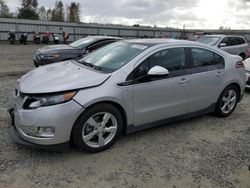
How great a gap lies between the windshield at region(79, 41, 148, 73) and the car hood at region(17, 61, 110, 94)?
0.26m

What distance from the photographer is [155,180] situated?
122 inches

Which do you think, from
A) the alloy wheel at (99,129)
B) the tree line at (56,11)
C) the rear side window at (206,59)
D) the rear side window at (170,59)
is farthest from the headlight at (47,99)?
the tree line at (56,11)

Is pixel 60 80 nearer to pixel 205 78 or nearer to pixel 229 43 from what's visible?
pixel 205 78

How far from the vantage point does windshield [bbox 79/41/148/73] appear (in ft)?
12.8

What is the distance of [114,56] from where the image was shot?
4.20 meters

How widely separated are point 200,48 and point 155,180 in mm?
2583

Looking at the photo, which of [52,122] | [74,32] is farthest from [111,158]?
[74,32]

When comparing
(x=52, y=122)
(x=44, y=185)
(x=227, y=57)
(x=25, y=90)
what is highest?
(x=227, y=57)

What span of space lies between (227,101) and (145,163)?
258 centimetres

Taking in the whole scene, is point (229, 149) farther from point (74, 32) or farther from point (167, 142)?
point (74, 32)

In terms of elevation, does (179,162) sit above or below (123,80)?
below

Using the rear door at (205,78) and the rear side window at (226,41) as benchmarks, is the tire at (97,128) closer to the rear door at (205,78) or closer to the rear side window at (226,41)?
the rear door at (205,78)

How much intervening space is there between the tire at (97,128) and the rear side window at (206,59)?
1.79 meters

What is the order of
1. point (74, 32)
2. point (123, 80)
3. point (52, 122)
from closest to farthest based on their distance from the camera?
point (52, 122) → point (123, 80) → point (74, 32)
